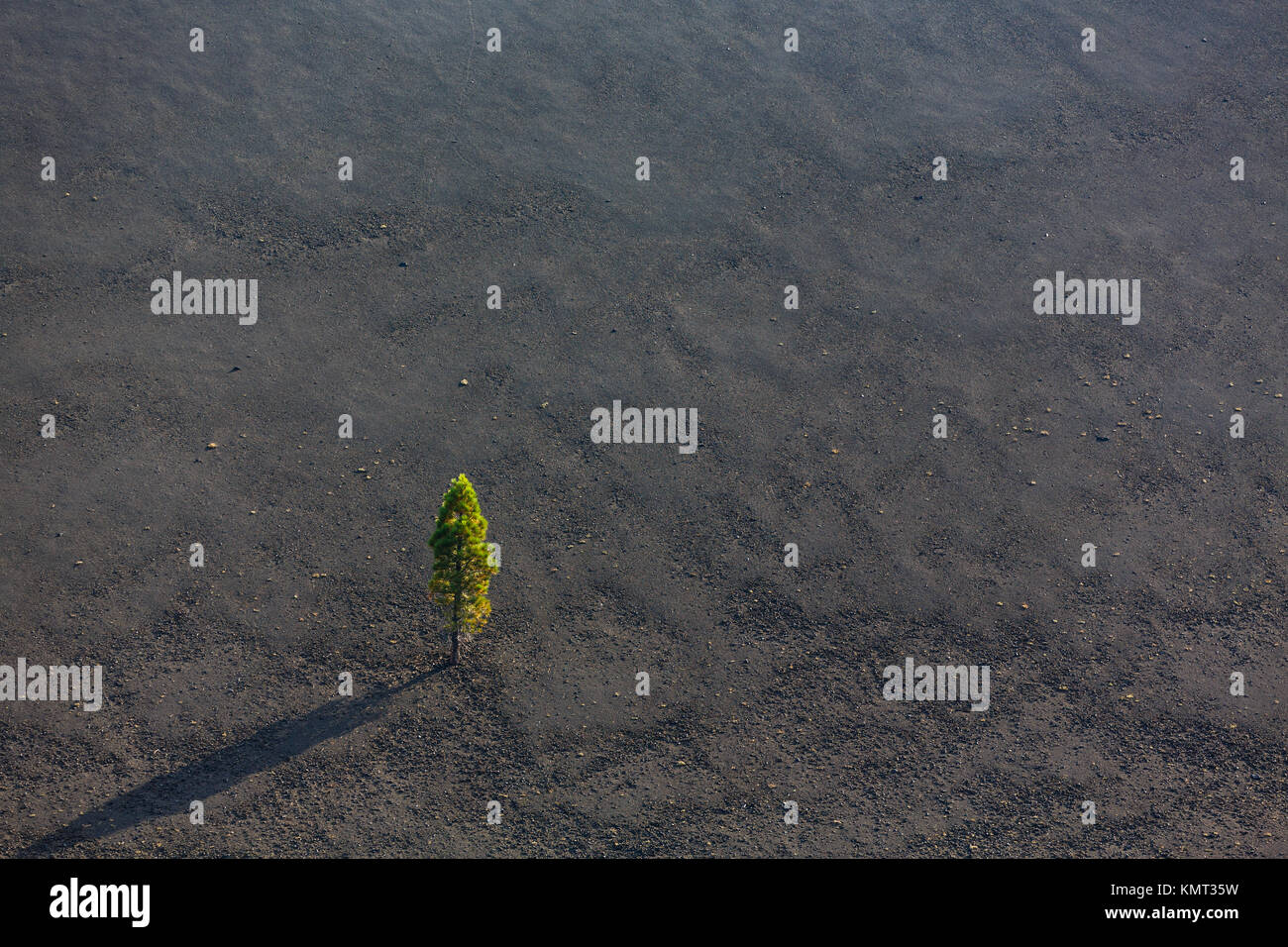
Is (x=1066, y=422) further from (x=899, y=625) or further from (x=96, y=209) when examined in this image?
(x=96, y=209)

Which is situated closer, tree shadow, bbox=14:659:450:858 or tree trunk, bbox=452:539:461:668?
tree shadow, bbox=14:659:450:858

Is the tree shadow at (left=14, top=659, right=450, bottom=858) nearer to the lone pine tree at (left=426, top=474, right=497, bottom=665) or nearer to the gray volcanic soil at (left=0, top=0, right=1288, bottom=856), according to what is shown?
the gray volcanic soil at (left=0, top=0, right=1288, bottom=856)

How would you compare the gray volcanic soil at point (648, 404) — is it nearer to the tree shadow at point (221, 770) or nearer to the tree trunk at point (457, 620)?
the tree shadow at point (221, 770)

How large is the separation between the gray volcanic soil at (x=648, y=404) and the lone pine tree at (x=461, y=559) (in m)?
0.91

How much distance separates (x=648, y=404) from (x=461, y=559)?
5.29 meters

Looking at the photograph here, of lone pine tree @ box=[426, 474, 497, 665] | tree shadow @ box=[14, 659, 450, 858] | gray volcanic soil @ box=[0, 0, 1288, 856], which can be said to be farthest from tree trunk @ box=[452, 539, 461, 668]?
tree shadow @ box=[14, 659, 450, 858]

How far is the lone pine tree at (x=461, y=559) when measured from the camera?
12.4 m

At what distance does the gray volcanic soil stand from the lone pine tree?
0.91 meters

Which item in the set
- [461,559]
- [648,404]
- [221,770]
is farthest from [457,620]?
[648,404]

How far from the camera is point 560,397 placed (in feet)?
55.7

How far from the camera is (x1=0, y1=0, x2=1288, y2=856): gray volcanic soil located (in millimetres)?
12500

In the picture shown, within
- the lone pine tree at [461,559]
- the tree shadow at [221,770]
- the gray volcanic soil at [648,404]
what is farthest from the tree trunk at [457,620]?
the tree shadow at [221,770]

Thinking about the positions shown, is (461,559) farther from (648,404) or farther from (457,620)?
(648,404)

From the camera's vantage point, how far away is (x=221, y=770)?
40.2 feet
